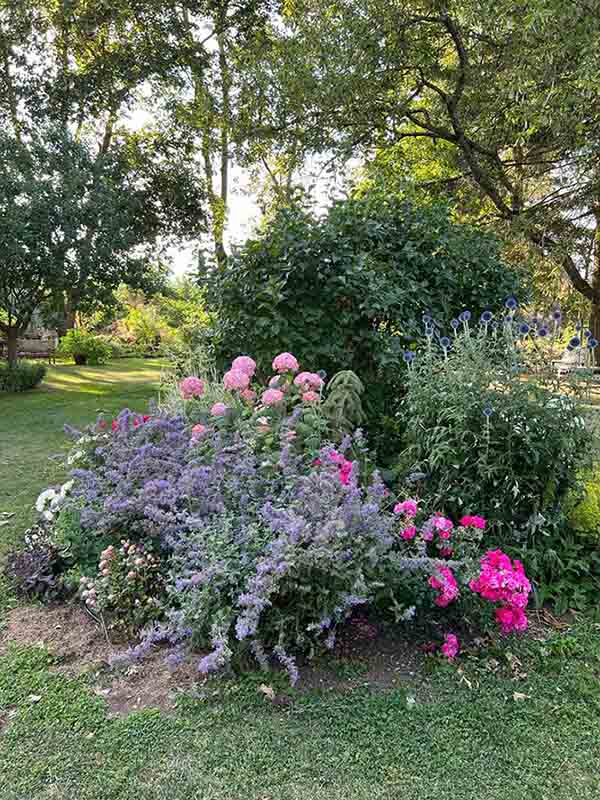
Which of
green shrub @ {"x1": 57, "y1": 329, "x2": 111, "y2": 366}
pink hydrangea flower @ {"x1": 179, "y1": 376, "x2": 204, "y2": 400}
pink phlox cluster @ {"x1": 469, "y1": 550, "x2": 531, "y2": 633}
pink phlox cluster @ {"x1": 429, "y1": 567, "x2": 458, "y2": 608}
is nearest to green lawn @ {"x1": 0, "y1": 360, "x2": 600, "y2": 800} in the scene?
pink phlox cluster @ {"x1": 469, "y1": 550, "x2": 531, "y2": 633}

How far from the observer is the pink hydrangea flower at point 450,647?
1.97m

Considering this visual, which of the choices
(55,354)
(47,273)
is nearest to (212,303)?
(47,273)

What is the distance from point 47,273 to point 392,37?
7.19 meters

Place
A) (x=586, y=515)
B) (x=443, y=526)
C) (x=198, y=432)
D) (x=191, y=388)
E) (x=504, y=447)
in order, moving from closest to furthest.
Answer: (x=443, y=526) < (x=504, y=447) < (x=586, y=515) < (x=198, y=432) < (x=191, y=388)

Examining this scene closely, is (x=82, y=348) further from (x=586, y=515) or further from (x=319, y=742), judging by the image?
(x=319, y=742)

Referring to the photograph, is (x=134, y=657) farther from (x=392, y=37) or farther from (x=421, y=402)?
(x=392, y=37)

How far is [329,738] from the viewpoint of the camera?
5.36 feet

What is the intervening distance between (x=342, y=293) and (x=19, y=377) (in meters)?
9.13

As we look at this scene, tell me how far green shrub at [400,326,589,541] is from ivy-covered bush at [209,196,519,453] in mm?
1127

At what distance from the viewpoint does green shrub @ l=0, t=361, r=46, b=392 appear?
1056cm

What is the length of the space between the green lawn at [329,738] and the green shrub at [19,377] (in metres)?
9.80

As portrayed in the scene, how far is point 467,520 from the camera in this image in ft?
7.42

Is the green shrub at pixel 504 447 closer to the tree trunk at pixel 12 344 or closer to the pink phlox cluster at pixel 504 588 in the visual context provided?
the pink phlox cluster at pixel 504 588

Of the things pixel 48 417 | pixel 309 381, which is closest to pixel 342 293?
pixel 309 381
